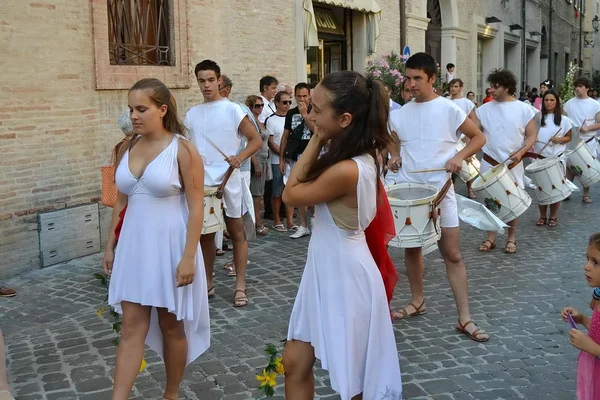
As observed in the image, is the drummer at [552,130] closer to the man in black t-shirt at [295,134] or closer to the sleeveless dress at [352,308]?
the man in black t-shirt at [295,134]

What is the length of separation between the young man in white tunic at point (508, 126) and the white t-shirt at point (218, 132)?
3.01m

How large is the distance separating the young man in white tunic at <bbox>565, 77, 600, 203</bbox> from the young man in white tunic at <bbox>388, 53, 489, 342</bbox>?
680cm

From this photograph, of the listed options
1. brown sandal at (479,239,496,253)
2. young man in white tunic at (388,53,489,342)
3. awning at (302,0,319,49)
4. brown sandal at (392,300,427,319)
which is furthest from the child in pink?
awning at (302,0,319,49)

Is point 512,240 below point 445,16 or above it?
below

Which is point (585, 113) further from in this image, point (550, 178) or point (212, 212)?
point (212, 212)

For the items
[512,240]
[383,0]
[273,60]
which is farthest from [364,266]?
[383,0]

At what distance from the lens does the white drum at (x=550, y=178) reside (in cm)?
884

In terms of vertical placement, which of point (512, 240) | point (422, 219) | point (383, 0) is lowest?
point (512, 240)

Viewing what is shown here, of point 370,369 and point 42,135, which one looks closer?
point 370,369

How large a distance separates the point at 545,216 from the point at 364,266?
7445 millimetres

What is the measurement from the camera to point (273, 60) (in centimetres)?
1227

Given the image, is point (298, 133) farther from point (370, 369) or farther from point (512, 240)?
point (370, 369)

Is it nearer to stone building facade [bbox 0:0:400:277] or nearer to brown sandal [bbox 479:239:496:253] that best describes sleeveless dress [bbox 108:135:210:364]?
stone building facade [bbox 0:0:400:277]

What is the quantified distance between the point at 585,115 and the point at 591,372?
9637mm
